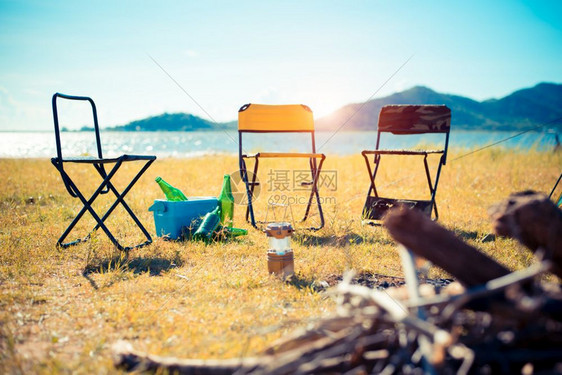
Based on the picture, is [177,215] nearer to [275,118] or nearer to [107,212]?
[107,212]

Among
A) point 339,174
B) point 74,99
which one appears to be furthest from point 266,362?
point 339,174

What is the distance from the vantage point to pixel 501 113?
50812 millimetres

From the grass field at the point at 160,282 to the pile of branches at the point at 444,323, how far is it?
0.57ft

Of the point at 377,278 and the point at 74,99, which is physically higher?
the point at 74,99

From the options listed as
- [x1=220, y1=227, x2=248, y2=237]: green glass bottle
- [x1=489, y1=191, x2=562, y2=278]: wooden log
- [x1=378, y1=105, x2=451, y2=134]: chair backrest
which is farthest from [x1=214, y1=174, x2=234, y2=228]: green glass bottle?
[x1=489, y1=191, x2=562, y2=278]: wooden log

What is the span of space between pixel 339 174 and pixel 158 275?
5258mm

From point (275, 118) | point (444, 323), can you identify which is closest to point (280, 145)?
point (275, 118)

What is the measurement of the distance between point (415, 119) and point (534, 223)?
307 centimetres

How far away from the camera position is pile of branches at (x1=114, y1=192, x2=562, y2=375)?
117 centimetres

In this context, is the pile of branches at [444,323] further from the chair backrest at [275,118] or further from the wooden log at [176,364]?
the chair backrest at [275,118]

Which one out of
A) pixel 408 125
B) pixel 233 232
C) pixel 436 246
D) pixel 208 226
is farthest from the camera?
pixel 408 125

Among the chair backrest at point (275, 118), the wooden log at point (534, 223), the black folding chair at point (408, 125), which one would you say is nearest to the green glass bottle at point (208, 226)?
the chair backrest at point (275, 118)

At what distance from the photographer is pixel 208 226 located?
3.49 m

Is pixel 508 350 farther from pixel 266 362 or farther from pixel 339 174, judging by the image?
pixel 339 174
